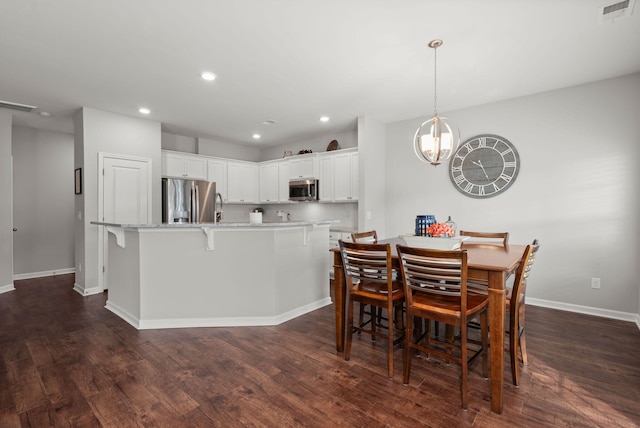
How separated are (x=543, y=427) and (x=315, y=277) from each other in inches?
98.8

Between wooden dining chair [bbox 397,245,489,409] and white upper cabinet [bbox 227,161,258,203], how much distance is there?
16.8 ft

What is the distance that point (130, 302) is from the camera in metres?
3.42

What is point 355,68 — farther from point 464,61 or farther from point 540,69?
point 540,69

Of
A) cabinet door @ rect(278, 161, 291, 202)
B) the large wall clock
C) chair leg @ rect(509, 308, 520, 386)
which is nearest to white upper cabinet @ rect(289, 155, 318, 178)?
cabinet door @ rect(278, 161, 291, 202)

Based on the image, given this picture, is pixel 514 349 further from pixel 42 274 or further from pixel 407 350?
pixel 42 274

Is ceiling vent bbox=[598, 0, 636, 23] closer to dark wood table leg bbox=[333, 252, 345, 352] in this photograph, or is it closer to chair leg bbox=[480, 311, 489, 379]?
chair leg bbox=[480, 311, 489, 379]

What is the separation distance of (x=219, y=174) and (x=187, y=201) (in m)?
1.04

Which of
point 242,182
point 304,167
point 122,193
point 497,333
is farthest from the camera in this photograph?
point 242,182

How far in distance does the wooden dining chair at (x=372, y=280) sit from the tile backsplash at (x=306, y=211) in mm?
3329

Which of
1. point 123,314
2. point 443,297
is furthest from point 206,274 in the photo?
point 443,297

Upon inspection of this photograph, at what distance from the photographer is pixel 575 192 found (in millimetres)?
3752

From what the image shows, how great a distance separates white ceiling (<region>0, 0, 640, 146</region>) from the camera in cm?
236

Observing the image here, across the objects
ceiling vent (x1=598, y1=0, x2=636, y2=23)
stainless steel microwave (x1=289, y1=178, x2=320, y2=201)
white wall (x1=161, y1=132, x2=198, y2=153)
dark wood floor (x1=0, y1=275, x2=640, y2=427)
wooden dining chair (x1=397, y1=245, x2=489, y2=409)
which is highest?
ceiling vent (x1=598, y1=0, x2=636, y2=23)

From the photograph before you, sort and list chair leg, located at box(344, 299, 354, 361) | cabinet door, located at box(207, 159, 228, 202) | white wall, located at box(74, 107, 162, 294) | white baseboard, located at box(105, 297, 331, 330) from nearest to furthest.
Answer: chair leg, located at box(344, 299, 354, 361)
white baseboard, located at box(105, 297, 331, 330)
white wall, located at box(74, 107, 162, 294)
cabinet door, located at box(207, 159, 228, 202)
